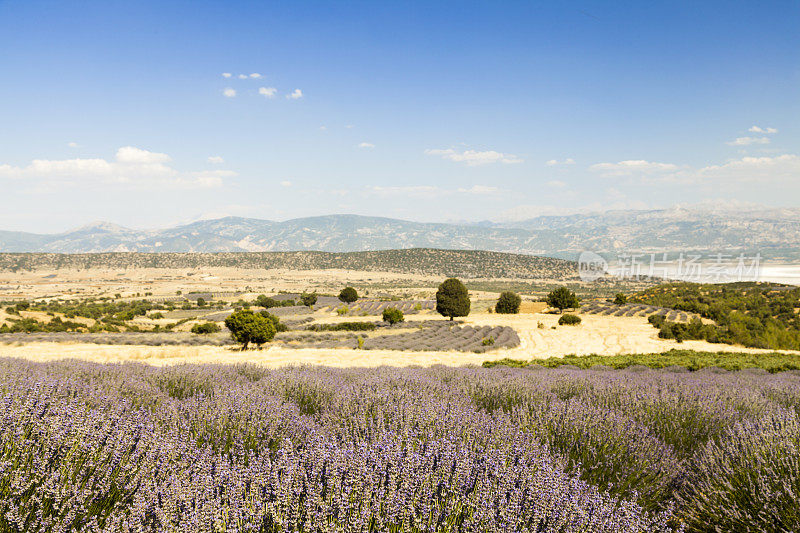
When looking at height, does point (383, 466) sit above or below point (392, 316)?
above

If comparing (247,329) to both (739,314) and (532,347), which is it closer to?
(532,347)

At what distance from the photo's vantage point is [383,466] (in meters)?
2.33

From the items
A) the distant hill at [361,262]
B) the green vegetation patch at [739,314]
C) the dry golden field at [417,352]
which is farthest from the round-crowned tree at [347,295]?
the distant hill at [361,262]

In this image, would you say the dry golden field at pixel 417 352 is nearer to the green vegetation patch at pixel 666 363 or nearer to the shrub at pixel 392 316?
the green vegetation patch at pixel 666 363

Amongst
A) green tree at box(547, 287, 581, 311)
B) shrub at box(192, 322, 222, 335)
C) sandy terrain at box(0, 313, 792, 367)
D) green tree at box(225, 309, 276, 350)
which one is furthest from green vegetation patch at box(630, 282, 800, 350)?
shrub at box(192, 322, 222, 335)

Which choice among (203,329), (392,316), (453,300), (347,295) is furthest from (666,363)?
(347,295)

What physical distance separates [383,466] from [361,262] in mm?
170676

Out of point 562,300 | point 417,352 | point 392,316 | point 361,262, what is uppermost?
point 361,262

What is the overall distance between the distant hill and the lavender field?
14554 centimetres

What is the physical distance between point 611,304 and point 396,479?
5307 cm

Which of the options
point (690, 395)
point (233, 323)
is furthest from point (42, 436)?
point (233, 323)

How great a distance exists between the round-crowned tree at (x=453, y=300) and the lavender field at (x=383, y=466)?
32.6 m

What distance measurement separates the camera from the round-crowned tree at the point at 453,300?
1468 inches

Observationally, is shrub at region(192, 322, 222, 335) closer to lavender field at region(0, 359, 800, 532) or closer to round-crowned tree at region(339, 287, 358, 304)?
round-crowned tree at region(339, 287, 358, 304)
